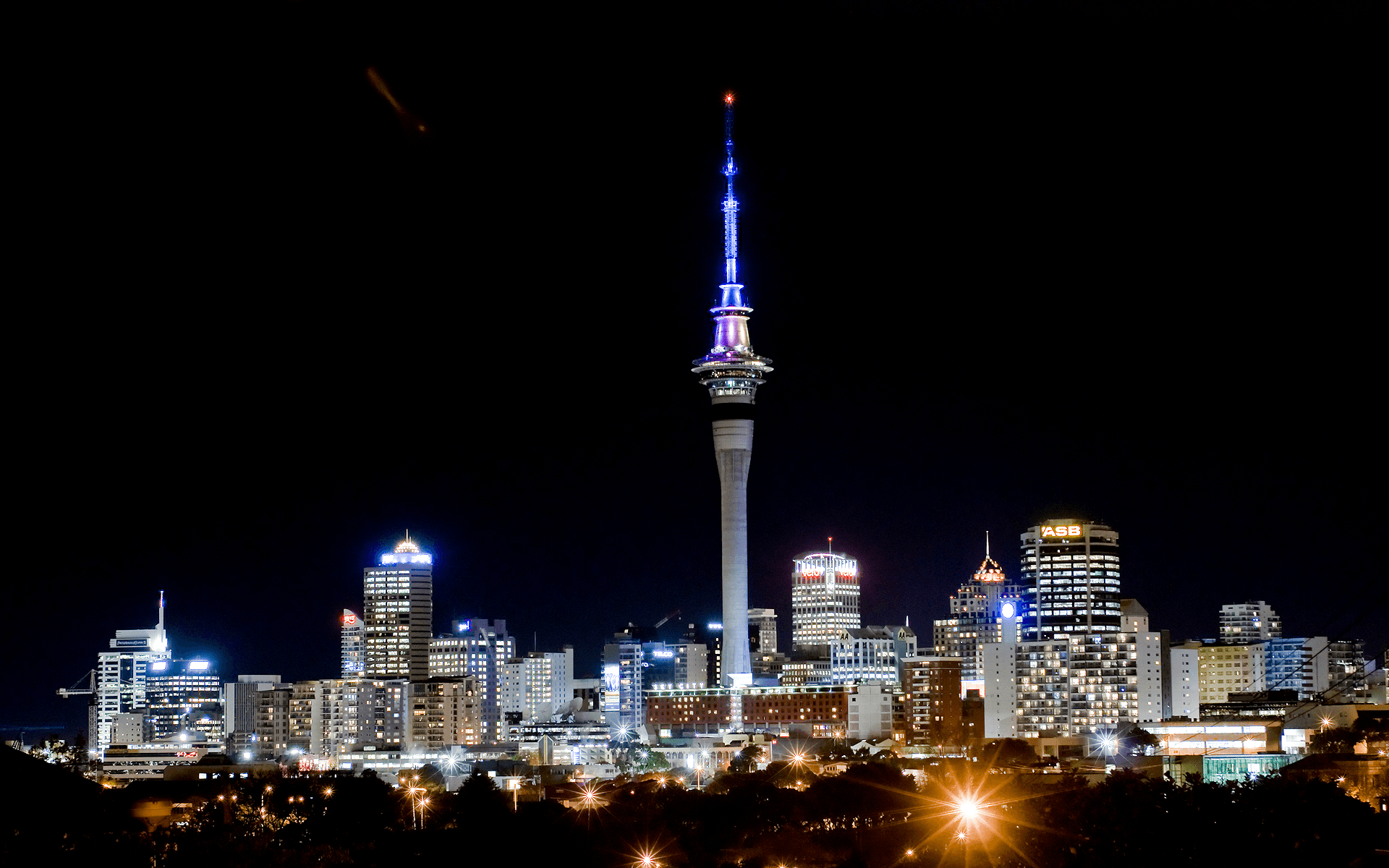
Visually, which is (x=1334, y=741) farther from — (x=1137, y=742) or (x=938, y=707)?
(x=938, y=707)

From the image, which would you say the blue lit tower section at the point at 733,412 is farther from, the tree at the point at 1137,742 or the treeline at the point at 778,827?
the treeline at the point at 778,827

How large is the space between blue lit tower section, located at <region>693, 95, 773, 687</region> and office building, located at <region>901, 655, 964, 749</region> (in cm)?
1872

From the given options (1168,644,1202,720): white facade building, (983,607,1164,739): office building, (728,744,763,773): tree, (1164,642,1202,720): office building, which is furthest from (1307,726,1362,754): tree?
(1168,644,1202,720): white facade building

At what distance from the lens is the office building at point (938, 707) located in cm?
19262

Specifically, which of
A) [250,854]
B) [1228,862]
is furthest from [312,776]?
[1228,862]

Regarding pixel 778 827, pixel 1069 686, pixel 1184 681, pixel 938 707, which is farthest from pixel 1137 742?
pixel 778 827

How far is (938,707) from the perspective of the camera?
643 feet

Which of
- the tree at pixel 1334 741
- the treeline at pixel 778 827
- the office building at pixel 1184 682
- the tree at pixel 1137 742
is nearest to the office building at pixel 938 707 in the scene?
the office building at pixel 1184 682

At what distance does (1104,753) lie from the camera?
14612 cm

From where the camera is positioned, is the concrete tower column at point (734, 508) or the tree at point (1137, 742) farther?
the concrete tower column at point (734, 508)

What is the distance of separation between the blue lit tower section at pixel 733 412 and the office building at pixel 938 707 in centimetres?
1872

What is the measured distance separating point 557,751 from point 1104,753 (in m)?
66.2

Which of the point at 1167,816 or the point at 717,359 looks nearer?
the point at 1167,816

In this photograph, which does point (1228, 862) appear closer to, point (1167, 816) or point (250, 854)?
point (1167, 816)
